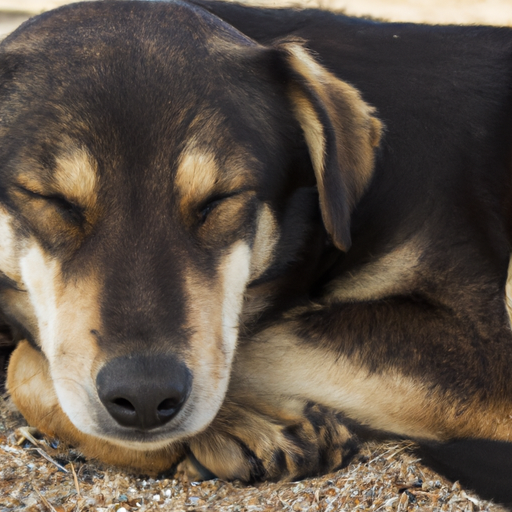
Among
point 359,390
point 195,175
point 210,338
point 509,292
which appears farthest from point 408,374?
point 195,175

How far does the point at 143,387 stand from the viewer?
236cm

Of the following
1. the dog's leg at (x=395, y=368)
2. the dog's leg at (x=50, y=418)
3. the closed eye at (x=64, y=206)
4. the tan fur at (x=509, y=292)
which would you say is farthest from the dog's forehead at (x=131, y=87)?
the tan fur at (x=509, y=292)

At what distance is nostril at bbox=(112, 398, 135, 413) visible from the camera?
2420 mm

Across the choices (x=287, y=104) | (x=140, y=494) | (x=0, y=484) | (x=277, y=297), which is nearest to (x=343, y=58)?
(x=287, y=104)

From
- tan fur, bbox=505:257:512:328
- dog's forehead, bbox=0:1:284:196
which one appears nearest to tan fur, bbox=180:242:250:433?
dog's forehead, bbox=0:1:284:196

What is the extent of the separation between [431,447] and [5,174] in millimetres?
1879

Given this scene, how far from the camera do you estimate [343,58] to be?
346cm

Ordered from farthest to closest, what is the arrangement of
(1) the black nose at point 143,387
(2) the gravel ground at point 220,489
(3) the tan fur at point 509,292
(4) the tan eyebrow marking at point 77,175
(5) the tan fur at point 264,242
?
(3) the tan fur at point 509,292, (5) the tan fur at point 264,242, (2) the gravel ground at point 220,489, (4) the tan eyebrow marking at point 77,175, (1) the black nose at point 143,387

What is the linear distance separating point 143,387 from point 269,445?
0.85 metres

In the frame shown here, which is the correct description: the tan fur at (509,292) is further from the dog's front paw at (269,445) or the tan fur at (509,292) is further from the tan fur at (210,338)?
the tan fur at (210,338)

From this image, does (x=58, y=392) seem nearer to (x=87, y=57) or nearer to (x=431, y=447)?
(x=87, y=57)

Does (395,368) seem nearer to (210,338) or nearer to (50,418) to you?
(210,338)

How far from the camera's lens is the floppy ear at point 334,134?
9.77 feet

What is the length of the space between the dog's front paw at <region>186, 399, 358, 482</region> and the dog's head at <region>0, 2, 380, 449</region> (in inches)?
17.7
